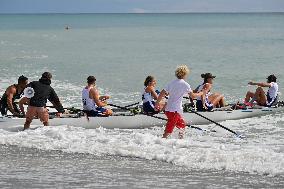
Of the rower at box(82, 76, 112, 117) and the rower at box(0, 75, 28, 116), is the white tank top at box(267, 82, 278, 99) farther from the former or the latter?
the rower at box(0, 75, 28, 116)

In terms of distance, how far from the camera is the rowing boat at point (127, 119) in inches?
546

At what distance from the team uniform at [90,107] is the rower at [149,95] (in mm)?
1199

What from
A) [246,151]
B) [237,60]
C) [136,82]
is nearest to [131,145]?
[246,151]

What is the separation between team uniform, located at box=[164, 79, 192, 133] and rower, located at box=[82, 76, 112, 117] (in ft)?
10.1

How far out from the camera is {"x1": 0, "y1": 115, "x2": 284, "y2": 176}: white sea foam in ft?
34.0

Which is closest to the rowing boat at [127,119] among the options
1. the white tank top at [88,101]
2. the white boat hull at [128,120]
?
the white boat hull at [128,120]

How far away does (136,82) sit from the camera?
98.7 ft

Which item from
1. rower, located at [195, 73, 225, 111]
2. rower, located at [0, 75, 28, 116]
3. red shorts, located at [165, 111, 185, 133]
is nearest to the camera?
red shorts, located at [165, 111, 185, 133]

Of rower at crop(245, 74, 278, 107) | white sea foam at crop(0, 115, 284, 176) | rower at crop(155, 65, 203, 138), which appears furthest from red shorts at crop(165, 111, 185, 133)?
rower at crop(245, 74, 278, 107)

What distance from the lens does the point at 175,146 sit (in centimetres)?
1162

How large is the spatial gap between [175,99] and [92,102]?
3.54 meters

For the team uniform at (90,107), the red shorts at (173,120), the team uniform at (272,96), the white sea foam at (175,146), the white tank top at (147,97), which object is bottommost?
the white sea foam at (175,146)

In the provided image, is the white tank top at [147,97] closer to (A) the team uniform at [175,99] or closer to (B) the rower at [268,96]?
(A) the team uniform at [175,99]

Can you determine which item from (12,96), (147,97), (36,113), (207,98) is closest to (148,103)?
(147,97)
